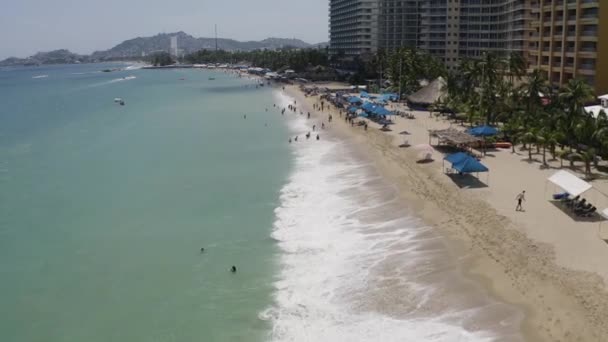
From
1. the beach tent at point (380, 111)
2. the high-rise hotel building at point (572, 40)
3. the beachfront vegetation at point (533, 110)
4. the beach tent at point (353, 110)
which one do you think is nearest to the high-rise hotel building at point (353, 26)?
the high-rise hotel building at point (572, 40)

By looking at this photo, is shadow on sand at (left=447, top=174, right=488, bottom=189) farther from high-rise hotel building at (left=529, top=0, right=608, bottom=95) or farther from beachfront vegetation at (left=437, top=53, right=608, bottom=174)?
high-rise hotel building at (left=529, top=0, right=608, bottom=95)

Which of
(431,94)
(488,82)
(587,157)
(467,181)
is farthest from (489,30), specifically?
(467,181)

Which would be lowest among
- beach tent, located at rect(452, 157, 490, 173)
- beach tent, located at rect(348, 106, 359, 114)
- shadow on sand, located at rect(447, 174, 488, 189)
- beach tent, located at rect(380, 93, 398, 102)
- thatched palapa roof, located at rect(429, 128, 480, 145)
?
shadow on sand, located at rect(447, 174, 488, 189)

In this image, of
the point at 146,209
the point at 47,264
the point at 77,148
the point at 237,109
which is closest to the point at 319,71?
the point at 237,109

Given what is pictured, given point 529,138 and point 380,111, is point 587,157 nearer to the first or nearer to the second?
point 529,138

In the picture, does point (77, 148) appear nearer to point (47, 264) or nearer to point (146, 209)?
point (146, 209)

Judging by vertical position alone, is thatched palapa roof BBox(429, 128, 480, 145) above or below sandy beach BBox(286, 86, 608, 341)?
above

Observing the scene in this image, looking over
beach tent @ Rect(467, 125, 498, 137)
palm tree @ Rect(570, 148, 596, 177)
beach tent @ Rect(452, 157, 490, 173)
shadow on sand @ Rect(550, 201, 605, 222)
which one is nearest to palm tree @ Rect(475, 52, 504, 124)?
beach tent @ Rect(467, 125, 498, 137)
